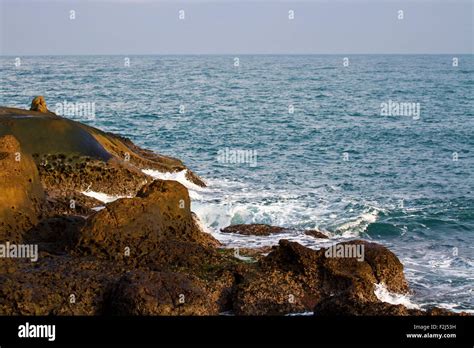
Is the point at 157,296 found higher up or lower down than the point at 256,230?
higher up

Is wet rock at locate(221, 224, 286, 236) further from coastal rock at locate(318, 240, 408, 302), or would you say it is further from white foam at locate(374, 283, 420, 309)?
white foam at locate(374, 283, 420, 309)

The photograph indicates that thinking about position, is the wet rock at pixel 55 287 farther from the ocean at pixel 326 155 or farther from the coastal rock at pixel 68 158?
the coastal rock at pixel 68 158

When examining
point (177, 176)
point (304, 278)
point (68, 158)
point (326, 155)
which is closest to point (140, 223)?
point (304, 278)

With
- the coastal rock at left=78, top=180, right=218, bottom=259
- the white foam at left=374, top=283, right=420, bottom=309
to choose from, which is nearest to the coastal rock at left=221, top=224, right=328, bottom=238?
the coastal rock at left=78, top=180, right=218, bottom=259

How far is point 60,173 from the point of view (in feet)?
77.0

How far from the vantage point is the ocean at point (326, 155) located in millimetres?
24984

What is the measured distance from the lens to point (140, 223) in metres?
16.9

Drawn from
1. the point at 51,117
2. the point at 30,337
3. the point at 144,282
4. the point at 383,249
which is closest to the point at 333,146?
the point at 51,117

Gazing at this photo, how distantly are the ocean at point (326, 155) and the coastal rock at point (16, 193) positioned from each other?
5.58 metres

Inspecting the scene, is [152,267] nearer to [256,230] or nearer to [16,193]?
[16,193]

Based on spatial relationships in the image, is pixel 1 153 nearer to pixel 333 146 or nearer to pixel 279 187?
pixel 279 187

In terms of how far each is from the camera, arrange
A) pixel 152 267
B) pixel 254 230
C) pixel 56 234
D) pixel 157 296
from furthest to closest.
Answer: pixel 254 230, pixel 56 234, pixel 152 267, pixel 157 296

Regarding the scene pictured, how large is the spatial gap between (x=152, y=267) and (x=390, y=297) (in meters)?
5.19

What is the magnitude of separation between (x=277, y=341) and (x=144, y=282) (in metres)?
3.51
